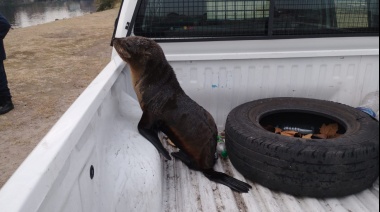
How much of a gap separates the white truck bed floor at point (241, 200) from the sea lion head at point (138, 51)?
95cm

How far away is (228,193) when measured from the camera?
2605 mm

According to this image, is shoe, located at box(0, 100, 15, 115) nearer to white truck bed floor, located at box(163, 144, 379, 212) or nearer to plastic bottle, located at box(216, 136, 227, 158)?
plastic bottle, located at box(216, 136, 227, 158)

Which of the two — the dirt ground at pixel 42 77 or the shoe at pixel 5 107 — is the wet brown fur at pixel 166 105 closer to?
the dirt ground at pixel 42 77

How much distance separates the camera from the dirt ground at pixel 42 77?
5.54 m

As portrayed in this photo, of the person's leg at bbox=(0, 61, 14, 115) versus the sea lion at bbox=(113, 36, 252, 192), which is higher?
the sea lion at bbox=(113, 36, 252, 192)

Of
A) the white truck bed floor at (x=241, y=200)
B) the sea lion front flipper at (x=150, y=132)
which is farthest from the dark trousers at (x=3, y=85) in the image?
the white truck bed floor at (x=241, y=200)

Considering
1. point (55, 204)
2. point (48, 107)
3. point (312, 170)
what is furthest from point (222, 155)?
point (48, 107)

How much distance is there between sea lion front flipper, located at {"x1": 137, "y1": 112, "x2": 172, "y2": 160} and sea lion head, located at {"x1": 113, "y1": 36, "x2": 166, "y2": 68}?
43cm

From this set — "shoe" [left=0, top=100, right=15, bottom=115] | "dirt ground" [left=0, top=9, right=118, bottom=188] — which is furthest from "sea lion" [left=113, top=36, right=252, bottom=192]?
"shoe" [left=0, top=100, right=15, bottom=115]

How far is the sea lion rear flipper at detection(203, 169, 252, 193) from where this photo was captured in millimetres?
2629

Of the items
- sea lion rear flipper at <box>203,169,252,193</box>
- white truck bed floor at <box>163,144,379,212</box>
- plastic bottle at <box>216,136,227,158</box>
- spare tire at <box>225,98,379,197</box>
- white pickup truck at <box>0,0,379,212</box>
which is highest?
white pickup truck at <box>0,0,379,212</box>

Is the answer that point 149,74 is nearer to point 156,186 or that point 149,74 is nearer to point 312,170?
point 156,186

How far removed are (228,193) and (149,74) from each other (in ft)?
3.64

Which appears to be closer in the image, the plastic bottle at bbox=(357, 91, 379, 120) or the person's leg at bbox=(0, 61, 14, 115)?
the plastic bottle at bbox=(357, 91, 379, 120)
